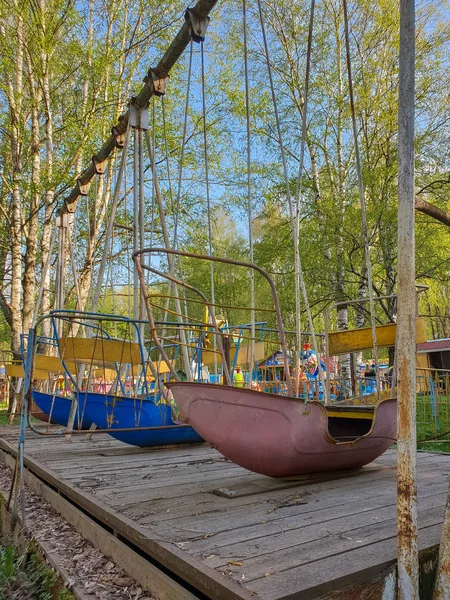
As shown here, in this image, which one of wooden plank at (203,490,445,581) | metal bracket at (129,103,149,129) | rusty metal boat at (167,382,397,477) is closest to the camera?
wooden plank at (203,490,445,581)

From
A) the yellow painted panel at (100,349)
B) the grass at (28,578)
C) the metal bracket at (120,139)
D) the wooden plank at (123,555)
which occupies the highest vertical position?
the metal bracket at (120,139)

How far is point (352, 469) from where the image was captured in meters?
3.31

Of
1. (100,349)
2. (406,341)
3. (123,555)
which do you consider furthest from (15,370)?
(406,341)

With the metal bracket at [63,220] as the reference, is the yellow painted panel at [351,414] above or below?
below

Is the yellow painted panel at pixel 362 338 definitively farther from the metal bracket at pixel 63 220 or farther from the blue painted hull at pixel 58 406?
the metal bracket at pixel 63 220

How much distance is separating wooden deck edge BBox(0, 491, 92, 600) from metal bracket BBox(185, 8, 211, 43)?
401 cm

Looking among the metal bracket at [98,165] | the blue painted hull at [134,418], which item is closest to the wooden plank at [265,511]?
the blue painted hull at [134,418]

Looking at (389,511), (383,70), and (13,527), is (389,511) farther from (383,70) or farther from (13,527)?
(383,70)

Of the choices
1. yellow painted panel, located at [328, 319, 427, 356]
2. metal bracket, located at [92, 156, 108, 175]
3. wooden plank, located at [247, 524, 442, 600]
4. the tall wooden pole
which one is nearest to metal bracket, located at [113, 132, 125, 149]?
metal bracket, located at [92, 156, 108, 175]

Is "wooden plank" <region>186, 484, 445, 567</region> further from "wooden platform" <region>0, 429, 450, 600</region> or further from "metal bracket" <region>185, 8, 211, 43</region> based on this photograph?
"metal bracket" <region>185, 8, 211, 43</region>

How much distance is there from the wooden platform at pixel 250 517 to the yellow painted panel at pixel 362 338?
2.87ft

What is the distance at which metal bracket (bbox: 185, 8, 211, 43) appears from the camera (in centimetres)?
417

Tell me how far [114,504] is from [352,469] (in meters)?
1.66

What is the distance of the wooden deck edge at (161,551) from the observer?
1.48 meters
